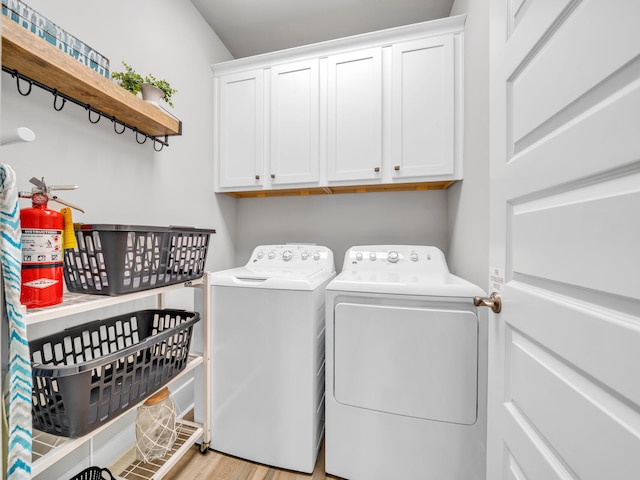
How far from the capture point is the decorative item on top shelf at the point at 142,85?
4.06 feet

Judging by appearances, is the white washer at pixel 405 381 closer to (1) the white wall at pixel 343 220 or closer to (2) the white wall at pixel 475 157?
(2) the white wall at pixel 475 157

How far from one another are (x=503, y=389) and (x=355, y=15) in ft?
7.77

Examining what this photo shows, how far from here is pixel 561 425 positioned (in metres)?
0.57

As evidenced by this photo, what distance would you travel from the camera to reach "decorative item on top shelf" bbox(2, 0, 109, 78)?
84cm

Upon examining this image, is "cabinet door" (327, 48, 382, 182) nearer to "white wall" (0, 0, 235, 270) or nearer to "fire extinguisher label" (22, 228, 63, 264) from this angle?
"white wall" (0, 0, 235, 270)

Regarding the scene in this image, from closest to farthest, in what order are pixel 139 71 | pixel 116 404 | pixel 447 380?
pixel 116 404 → pixel 447 380 → pixel 139 71

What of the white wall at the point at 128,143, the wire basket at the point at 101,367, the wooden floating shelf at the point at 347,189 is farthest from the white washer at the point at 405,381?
the white wall at the point at 128,143

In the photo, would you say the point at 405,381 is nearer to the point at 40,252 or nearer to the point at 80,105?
the point at 40,252

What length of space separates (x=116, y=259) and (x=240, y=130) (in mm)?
1484

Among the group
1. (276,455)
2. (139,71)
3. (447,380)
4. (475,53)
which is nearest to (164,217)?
(139,71)

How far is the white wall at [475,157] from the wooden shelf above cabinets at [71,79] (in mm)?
1594

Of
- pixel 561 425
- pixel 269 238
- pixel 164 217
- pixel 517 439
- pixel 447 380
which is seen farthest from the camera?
pixel 269 238

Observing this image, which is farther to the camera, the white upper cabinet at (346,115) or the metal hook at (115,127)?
the white upper cabinet at (346,115)

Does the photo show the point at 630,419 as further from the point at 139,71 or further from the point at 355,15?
the point at 355,15
